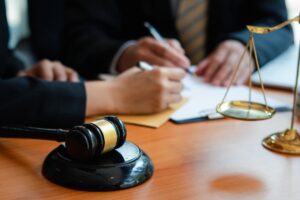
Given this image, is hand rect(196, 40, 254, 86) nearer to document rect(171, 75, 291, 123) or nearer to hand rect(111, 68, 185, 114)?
document rect(171, 75, 291, 123)

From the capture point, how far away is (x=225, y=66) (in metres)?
1.31

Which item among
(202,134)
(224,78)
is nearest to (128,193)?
(202,134)

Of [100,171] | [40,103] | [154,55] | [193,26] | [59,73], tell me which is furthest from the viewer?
[193,26]

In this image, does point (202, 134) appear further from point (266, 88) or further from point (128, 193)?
point (266, 88)

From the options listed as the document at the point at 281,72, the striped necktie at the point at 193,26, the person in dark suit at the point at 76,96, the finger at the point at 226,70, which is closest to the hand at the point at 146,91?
the person in dark suit at the point at 76,96

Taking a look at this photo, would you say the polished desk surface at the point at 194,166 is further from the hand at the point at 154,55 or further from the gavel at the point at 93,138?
the hand at the point at 154,55

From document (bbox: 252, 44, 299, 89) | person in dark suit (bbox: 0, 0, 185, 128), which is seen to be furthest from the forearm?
document (bbox: 252, 44, 299, 89)

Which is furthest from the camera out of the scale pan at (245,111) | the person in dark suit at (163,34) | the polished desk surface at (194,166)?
the person in dark suit at (163,34)

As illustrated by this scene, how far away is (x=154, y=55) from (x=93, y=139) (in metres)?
0.70

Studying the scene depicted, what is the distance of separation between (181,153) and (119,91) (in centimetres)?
26

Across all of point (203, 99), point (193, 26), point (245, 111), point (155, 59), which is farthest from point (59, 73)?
point (193, 26)

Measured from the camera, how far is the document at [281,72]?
126cm

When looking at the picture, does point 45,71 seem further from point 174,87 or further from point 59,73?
point 174,87

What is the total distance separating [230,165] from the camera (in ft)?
2.53
